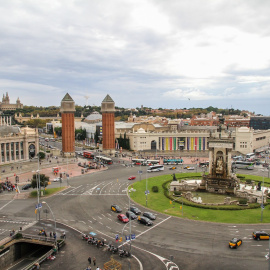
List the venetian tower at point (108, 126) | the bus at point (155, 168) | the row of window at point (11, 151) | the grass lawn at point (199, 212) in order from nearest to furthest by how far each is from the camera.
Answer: the grass lawn at point (199, 212) → the bus at point (155, 168) → the row of window at point (11, 151) → the venetian tower at point (108, 126)

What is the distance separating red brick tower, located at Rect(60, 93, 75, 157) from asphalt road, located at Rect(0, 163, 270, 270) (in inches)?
2147

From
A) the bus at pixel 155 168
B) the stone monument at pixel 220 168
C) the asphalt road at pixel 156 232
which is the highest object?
the stone monument at pixel 220 168

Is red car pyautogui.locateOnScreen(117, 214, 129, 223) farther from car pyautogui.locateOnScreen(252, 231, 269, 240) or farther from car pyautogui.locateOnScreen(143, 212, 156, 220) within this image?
car pyautogui.locateOnScreen(252, 231, 269, 240)

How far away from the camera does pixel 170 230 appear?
4400 cm

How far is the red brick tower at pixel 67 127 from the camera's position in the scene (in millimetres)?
119438

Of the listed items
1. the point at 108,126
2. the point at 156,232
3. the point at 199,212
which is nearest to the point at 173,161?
the point at 108,126

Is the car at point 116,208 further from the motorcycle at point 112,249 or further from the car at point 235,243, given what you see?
the car at point 235,243

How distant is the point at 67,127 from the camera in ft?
395

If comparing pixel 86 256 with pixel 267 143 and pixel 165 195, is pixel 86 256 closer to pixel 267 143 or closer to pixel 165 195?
pixel 165 195

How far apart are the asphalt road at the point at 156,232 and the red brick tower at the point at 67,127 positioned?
179 feet

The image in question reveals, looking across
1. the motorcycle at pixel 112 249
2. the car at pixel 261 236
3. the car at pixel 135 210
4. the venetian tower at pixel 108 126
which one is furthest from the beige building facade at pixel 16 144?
the car at pixel 261 236

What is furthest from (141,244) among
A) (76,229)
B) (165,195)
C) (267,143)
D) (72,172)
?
(267,143)

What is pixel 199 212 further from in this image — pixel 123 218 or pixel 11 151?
pixel 11 151

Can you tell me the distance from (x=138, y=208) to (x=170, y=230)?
38.4 ft
